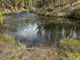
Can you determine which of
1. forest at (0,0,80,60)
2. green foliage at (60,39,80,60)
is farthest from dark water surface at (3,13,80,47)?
green foliage at (60,39,80,60)

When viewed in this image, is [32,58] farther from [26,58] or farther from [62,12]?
[62,12]

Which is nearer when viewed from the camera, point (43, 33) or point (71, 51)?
point (71, 51)

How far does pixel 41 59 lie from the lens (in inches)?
253

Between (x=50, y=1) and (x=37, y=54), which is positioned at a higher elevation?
(x=50, y=1)

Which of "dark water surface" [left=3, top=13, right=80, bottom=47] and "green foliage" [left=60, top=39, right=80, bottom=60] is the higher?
"green foliage" [left=60, top=39, right=80, bottom=60]

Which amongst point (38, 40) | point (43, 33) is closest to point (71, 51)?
point (38, 40)

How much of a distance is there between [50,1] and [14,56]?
52.1 m

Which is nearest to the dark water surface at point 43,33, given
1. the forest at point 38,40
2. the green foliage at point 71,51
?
the forest at point 38,40

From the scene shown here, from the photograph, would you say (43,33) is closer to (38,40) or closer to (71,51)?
(38,40)

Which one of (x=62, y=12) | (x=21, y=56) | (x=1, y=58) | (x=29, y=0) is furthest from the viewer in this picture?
(x=29, y=0)

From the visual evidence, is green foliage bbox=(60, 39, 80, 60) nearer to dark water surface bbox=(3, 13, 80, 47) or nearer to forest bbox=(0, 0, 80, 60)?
forest bbox=(0, 0, 80, 60)

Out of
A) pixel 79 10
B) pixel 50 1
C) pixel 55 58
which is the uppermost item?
pixel 50 1

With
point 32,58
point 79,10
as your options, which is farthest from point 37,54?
point 79,10

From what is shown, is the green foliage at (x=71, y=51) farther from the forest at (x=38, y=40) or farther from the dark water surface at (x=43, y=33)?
the dark water surface at (x=43, y=33)
